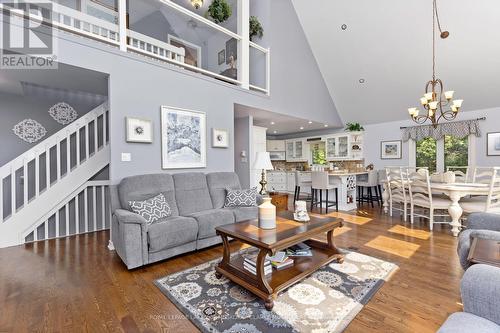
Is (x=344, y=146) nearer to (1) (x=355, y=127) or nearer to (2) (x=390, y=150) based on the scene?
(1) (x=355, y=127)

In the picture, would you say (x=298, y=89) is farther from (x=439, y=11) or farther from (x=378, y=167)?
(x=378, y=167)

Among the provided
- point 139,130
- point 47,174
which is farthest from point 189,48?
point 47,174

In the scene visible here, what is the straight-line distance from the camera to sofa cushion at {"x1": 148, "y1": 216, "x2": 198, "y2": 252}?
96.4 inches

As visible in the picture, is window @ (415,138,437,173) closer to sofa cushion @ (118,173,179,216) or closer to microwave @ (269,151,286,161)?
microwave @ (269,151,286,161)

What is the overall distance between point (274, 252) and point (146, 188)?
200 cm

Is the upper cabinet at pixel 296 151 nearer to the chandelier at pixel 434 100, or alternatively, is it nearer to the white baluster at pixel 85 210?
the chandelier at pixel 434 100

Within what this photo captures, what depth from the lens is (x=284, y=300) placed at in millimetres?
1834

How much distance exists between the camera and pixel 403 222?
13.6ft

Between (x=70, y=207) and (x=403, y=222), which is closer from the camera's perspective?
(x=70, y=207)

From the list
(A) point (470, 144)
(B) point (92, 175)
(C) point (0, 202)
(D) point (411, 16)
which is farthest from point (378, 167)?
(C) point (0, 202)

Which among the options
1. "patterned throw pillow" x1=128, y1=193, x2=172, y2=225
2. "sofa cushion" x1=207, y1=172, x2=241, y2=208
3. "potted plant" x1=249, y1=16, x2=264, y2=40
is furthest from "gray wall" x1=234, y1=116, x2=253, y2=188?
"patterned throw pillow" x1=128, y1=193, x2=172, y2=225

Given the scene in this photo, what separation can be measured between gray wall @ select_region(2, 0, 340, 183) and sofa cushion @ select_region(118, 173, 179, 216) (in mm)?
198

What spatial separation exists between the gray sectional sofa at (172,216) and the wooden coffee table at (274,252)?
0.70 meters

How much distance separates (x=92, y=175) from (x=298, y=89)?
483 cm
